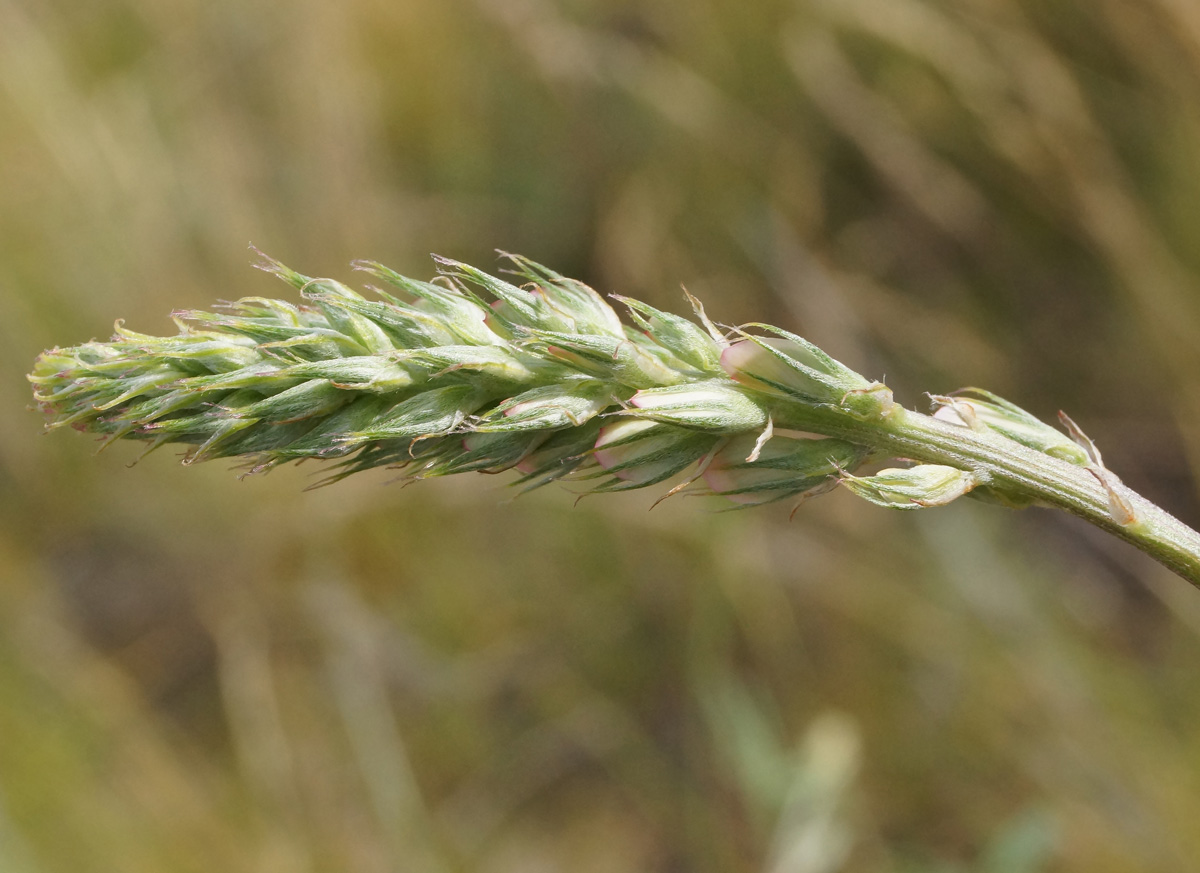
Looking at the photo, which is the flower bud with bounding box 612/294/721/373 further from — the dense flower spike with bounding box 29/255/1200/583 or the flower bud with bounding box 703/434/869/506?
the flower bud with bounding box 703/434/869/506

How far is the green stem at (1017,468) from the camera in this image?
1094 mm

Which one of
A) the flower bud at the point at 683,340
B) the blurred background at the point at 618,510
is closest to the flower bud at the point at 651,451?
the flower bud at the point at 683,340

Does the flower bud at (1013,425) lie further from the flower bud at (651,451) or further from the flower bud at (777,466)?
the flower bud at (651,451)

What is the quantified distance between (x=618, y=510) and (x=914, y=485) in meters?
3.03

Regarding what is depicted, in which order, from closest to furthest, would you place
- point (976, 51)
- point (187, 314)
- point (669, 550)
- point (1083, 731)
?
point (187, 314) < point (1083, 731) < point (976, 51) < point (669, 550)

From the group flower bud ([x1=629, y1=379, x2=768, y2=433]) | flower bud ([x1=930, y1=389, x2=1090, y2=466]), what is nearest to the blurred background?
flower bud ([x1=930, y1=389, x2=1090, y2=466])

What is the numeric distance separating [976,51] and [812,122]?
0.76 m

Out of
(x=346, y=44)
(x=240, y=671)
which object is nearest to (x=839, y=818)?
(x=240, y=671)

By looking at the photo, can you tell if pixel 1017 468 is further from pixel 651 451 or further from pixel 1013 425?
pixel 651 451

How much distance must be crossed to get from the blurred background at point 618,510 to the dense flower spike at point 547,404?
7.09ft

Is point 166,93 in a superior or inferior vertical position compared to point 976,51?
superior

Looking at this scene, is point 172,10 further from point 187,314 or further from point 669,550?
point 187,314

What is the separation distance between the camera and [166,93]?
17.1 ft

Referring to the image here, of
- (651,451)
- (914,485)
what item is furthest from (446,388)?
(914,485)
